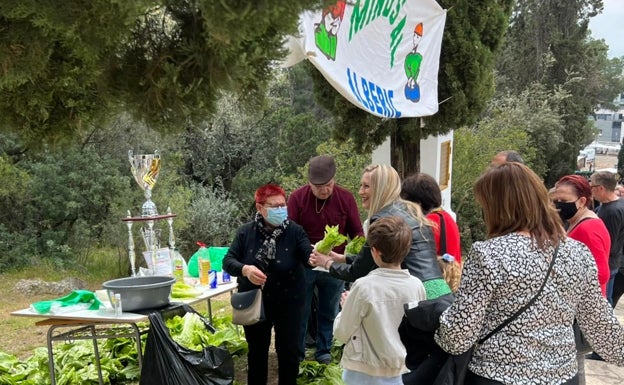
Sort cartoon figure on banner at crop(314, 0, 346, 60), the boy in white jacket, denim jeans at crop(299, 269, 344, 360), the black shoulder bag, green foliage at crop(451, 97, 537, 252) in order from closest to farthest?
the black shoulder bag < the boy in white jacket < cartoon figure on banner at crop(314, 0, 346, 60) < denim jeans at crop(299, 269, 344, 360) < green foliage at crop(451, 97, 537, 252)

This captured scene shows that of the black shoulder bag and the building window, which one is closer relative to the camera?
the black shoulder bag

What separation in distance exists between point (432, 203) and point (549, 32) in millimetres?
21383

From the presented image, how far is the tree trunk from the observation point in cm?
828

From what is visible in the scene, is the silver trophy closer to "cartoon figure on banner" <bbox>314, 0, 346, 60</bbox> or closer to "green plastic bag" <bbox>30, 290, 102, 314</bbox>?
"green plastic bag" <bbox>30, 290, 102, 314</bbox>

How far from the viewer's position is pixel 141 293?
3711 millimetres

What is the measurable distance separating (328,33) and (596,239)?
2.06m

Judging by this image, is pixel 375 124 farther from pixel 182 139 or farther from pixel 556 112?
pixel 556 112

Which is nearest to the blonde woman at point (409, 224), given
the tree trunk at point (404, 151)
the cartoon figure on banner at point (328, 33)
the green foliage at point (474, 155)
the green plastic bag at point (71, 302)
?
the cartoon figure on banner at point (328, 33)

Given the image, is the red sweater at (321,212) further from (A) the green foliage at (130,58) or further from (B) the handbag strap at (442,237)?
(A) the green foliage at (130,58)

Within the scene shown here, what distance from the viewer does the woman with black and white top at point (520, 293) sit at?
206cm

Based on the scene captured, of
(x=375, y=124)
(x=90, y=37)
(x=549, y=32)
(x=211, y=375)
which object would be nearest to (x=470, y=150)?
(x=375, y=124)

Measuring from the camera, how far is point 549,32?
22172 millimetres

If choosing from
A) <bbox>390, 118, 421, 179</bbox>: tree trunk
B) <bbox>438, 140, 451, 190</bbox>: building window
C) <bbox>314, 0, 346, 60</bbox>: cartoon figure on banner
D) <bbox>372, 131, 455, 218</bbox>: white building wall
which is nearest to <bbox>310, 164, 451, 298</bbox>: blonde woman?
<bbox>314, 0, 346, 60</bbox>: cartoon figure on banner

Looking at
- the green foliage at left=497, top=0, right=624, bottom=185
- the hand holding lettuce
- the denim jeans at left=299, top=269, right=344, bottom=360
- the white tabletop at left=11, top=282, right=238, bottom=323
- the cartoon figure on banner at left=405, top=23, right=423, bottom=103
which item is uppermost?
the green foliage at left=497, top=0, right=624, bottom=185
